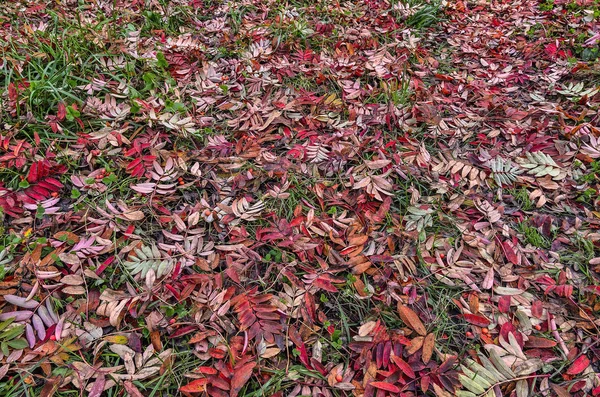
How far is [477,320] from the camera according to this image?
1575mm

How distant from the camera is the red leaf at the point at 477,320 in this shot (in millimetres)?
1569

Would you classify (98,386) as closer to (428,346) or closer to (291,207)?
(291,207)

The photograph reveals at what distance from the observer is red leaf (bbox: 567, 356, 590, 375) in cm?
144

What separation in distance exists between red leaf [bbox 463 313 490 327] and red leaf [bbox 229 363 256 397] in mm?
857

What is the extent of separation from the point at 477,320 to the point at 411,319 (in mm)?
268

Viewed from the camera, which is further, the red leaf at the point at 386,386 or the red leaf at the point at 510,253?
the red leaf at the point at 510,253

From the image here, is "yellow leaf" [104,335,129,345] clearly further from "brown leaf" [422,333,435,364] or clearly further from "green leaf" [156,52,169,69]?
"green leaf" [156,52,169,69]

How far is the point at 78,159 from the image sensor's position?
2.08m

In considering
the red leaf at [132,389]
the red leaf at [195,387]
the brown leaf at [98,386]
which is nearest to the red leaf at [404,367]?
the red leaf at [195,387]

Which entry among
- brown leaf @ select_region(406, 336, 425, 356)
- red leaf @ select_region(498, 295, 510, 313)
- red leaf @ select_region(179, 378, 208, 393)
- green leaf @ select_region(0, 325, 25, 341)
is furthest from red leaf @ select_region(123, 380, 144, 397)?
red leaf @ select_region(498, 295, 510, 313)

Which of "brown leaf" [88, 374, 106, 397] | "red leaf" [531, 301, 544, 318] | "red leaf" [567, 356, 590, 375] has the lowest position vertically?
"brown leaf" [88, 374, 106, 397]

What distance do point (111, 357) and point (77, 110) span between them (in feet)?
4.65

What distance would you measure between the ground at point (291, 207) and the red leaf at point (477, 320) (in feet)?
0.07

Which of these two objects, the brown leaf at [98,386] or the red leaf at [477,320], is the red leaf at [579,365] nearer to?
the red leaf at [477,320]
